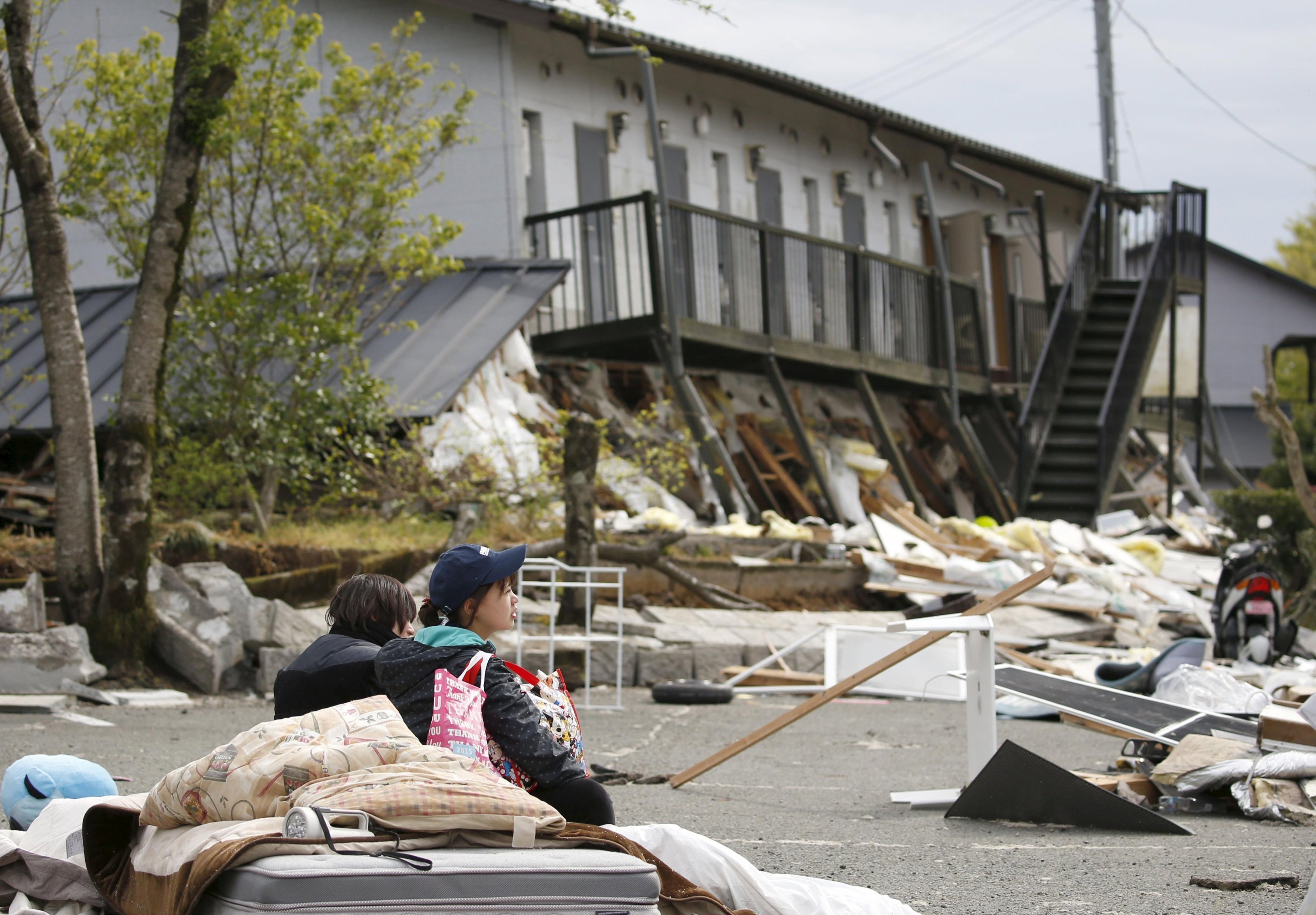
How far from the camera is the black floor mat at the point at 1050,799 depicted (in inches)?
231

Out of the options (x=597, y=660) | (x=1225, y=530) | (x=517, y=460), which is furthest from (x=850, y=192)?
(x=597, y=660)

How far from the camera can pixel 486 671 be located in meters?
3.77

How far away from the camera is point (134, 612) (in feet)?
33.3

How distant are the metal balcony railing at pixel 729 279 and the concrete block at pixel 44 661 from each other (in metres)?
8.51

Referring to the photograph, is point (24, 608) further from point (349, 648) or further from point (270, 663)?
point (349, 648)

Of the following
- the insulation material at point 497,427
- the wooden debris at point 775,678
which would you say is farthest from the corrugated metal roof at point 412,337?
the wooden debris at point 775,678

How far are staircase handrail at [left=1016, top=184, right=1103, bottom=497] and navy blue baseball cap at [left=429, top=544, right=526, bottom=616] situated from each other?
59.4 feet

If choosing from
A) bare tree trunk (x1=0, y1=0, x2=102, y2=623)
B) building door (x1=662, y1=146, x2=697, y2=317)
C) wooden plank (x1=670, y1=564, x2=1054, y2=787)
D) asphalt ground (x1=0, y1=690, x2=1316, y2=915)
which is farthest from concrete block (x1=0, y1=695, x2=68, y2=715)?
building door (x1=662, y1=146, x2=697, y2=317)

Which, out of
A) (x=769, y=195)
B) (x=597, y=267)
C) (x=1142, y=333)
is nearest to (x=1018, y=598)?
(x=597, y=267)

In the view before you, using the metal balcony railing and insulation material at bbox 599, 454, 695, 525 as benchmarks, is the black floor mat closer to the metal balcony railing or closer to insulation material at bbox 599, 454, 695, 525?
insulation material at bbox 599, 454, 695, 525

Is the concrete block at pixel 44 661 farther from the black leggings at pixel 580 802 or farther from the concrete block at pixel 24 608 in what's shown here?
the black leggings at pixel 580 802

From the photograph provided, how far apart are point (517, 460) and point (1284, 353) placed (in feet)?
117

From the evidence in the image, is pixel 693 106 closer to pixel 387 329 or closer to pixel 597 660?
pixel 387 329

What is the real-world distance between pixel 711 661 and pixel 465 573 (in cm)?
826
